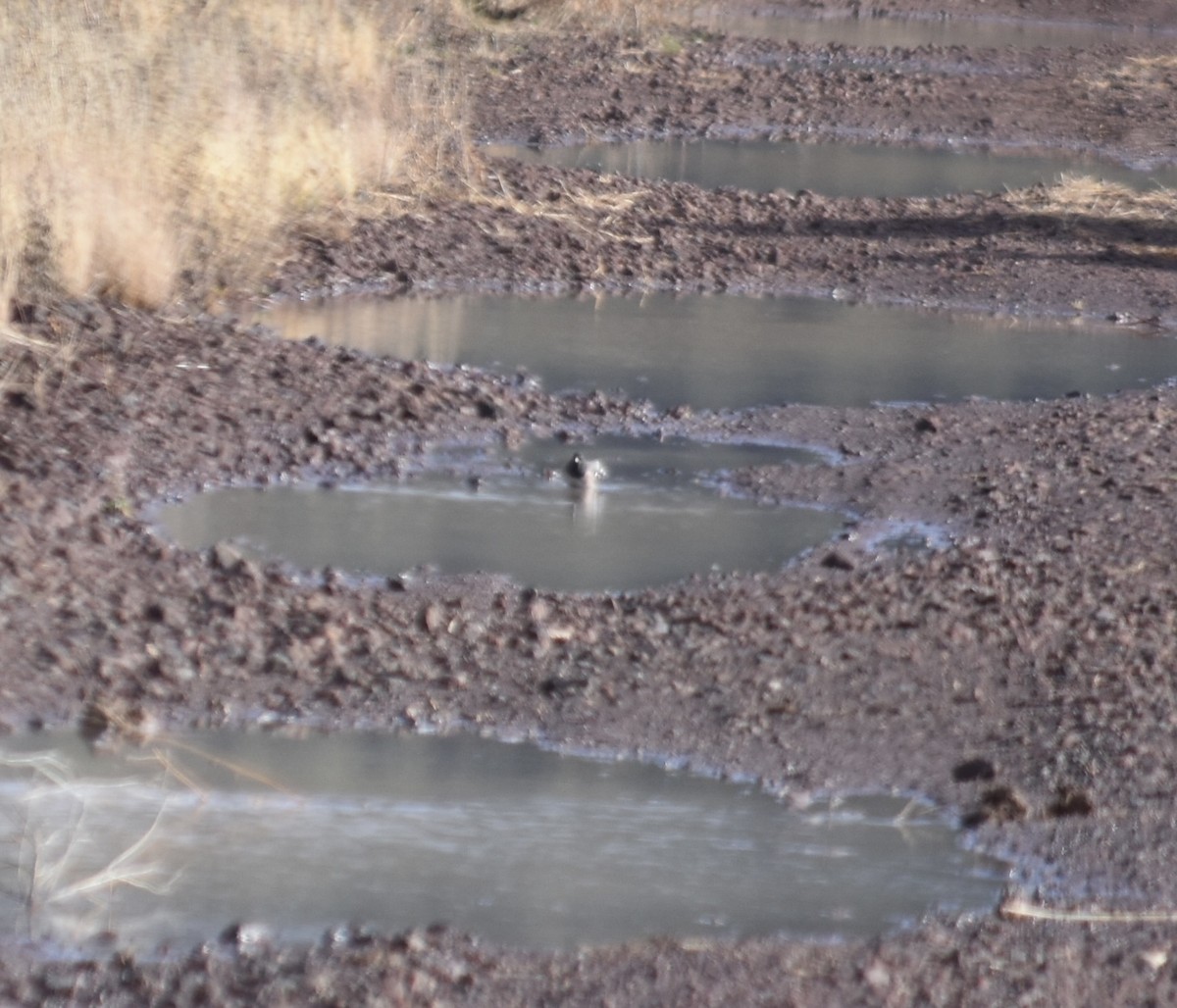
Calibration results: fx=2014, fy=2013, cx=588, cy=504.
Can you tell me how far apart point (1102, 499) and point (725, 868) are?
10.9ft

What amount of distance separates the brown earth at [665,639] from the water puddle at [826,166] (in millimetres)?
4132

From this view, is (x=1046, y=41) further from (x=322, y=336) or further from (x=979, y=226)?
(x=322, y=336)

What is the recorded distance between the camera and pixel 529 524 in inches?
275

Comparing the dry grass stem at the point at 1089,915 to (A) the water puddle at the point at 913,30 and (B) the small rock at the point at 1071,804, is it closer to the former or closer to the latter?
(B) the small rock at the point at 1071,804

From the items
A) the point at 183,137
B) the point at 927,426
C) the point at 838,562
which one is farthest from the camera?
the point at 183,137

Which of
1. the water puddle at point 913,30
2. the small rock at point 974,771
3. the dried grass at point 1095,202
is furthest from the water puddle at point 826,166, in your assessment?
the small rock at point 974,771

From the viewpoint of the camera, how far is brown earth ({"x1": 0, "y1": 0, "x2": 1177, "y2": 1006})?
4.05 m

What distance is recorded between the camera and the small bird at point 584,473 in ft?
24.6

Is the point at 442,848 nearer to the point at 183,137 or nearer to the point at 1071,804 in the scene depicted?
the point at 1071,804

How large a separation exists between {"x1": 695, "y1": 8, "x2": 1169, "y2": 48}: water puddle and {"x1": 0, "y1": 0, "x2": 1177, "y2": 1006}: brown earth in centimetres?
1471

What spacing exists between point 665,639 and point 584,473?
6.01ft

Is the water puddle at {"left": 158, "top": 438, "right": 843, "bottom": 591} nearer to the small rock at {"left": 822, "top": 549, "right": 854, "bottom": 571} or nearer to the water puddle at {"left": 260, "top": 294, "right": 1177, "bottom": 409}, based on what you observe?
the small rock at {"left": 822, "top": 549, "right": 854, "bottom": 571}

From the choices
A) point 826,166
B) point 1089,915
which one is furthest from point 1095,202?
point 1089,915

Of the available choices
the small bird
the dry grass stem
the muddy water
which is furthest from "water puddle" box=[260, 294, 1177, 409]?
the dry grass stem
